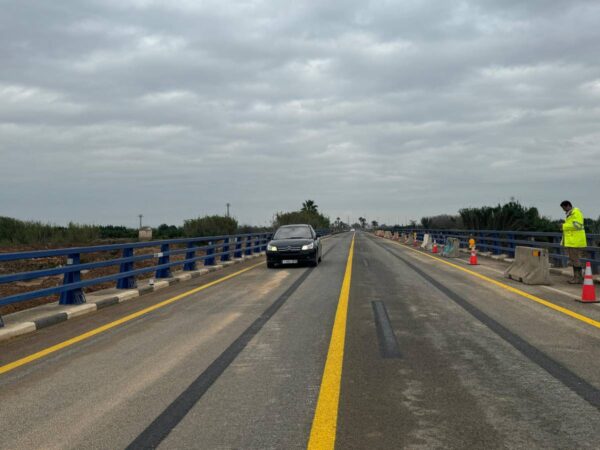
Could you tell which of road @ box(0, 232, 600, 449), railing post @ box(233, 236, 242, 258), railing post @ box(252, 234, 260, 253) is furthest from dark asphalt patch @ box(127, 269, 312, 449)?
railing post @ box(252, 234, 260, 253)

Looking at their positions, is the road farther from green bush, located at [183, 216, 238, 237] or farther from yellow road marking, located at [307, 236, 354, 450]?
green bush, located at [183, 216, 238, 237]

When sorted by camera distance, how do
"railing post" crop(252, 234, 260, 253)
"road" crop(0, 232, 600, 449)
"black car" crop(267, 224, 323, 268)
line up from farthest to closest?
"railing post" crop(252, 234, 260, 253) < "black car" crop(267, 224, 323, 268) < "road" crop(0, 232, 600, 449)

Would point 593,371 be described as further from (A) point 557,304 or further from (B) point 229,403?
(A) point 557,304

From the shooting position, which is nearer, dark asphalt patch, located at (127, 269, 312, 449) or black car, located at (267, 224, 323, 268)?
dark asphalt patch, located at (127, 269, 312, 449)

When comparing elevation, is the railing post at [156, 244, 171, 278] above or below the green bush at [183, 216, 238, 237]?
below

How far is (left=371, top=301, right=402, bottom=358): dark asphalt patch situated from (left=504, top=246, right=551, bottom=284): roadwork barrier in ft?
18.0

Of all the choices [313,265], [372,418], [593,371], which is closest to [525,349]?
[593,371]

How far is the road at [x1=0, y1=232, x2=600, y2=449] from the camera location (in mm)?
3818

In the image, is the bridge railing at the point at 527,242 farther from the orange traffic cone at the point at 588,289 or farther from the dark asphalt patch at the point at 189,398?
the dark asphalt patch at the point at 189,398


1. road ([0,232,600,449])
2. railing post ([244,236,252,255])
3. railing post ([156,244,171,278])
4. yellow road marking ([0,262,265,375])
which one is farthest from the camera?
railing post ([244,236,252,255])

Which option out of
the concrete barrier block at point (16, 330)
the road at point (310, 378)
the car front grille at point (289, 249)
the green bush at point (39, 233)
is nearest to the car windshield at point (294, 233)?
the car front grille at point (289, 249)

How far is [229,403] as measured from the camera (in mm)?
4480

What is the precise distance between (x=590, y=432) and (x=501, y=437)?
0.68 metres

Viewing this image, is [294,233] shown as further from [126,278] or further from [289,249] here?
[126,278]
